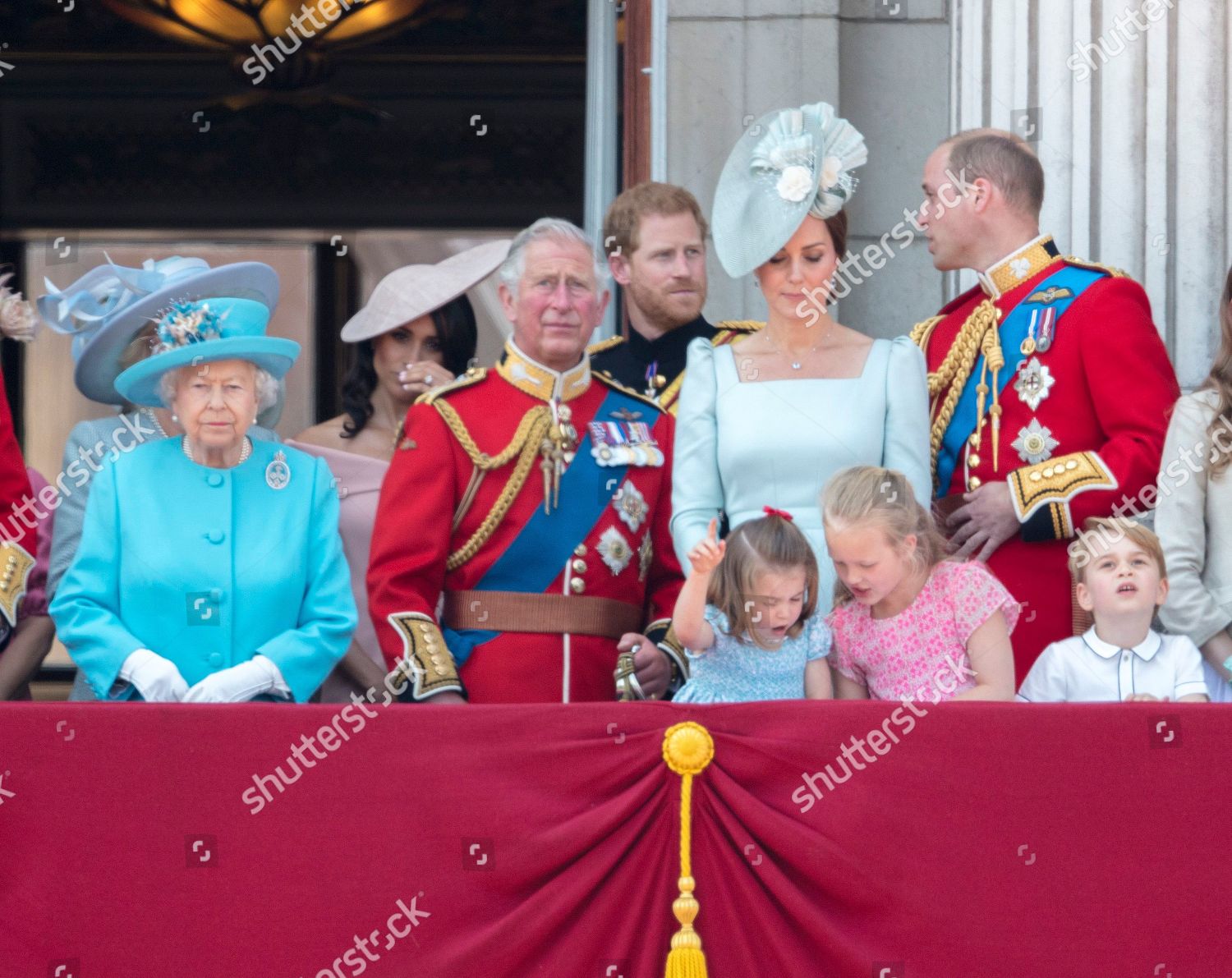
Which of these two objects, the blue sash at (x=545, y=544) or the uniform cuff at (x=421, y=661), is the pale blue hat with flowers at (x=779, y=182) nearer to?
the blue sash at (x=545, y=544)

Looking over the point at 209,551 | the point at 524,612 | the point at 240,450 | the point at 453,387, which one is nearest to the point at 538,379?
the point at 453,387

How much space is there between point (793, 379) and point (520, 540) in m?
0.58

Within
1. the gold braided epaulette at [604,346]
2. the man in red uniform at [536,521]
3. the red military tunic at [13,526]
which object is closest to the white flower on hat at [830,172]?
the man in red uniform at [536,521]

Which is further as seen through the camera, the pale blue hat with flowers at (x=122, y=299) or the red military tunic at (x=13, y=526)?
the pale blue hat with flowers at (x=122, y=299)

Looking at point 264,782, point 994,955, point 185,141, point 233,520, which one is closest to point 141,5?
point 185,141

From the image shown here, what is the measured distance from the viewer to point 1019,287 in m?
4.27

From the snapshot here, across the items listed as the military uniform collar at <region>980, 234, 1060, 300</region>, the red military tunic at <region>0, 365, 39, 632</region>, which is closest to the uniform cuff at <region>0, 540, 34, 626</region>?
the red military tunic at <region>0, 365, 39, 632</region>

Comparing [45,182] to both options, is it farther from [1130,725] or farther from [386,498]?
[1130,725]

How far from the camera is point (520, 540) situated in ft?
12.8

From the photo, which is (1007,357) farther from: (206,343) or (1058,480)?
(206,343)

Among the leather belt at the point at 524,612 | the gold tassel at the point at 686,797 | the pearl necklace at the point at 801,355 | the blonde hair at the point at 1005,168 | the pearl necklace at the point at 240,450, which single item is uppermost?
the blonde hair at the point at 1005,168

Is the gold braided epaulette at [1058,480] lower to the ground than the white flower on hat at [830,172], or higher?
lower

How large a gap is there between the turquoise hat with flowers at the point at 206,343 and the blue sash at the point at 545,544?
0.54 metres

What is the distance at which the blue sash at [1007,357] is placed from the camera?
419 cm
